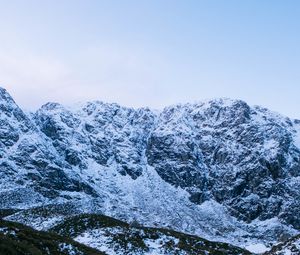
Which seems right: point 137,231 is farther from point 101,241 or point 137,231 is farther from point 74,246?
point 74,246

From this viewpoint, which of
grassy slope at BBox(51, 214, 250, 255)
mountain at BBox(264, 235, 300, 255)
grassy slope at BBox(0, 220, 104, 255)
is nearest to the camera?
grassy slope at BBox(0, 220, 104, 255)

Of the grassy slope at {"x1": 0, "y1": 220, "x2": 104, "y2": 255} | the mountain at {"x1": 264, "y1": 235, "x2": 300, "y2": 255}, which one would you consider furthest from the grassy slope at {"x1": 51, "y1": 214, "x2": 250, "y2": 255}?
the mountain at {"x1": 264, "y1": 235, "x2": 300, "y2": 255}

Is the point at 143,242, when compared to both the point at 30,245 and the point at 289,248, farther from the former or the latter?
the point at 30,245

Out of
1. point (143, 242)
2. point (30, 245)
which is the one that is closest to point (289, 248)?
point (143, 242)

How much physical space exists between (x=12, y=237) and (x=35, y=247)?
Answer: 7.06 feet

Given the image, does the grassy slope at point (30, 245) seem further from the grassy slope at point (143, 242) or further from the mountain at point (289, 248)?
the mountain at point (289, 248)

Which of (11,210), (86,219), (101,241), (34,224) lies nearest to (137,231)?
(101,241)

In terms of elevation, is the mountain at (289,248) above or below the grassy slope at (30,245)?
above

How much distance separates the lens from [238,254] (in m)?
59.1

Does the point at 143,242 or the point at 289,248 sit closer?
the point at 289,248

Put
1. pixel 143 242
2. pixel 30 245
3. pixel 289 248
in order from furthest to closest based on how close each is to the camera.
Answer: pixel 143 242 → pixel 289 248 → pixel 30 245

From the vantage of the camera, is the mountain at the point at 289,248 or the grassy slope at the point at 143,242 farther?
the grassy slope at the point at 143,242

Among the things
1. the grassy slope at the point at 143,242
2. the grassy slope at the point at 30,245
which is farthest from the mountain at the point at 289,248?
the grassy slope at the point at 30,245

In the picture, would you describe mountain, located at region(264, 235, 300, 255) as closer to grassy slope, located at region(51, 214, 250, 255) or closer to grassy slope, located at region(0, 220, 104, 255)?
grassy slope, located at region(51, 214, 250, 255)
